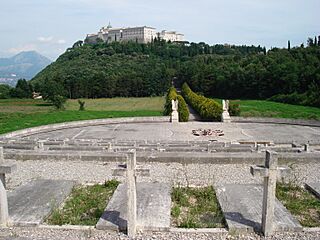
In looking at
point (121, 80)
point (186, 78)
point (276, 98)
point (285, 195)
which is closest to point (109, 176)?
point (285, 195)

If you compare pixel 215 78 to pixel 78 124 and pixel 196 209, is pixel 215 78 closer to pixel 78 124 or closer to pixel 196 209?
pixel 78 124

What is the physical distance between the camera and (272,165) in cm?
566

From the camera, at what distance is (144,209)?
268 inches

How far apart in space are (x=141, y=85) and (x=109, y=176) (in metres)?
65.2

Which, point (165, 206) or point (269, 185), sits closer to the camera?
point (269, 185)

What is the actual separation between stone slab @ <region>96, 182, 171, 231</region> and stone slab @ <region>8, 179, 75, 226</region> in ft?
4.28

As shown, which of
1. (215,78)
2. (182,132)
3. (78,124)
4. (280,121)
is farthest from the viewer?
(215,78)

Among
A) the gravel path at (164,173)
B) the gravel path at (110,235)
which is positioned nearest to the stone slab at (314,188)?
the gravel path at (164,173)

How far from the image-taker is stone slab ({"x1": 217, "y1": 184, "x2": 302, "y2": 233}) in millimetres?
6055

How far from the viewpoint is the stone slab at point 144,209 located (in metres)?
6.11

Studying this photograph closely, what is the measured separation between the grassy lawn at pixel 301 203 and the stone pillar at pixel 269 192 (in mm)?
1069

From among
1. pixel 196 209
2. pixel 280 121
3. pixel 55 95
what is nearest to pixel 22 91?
pixel 55 95

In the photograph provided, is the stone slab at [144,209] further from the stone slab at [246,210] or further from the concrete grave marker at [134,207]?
the stone slab at [246,210]

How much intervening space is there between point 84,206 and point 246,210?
3.70m
